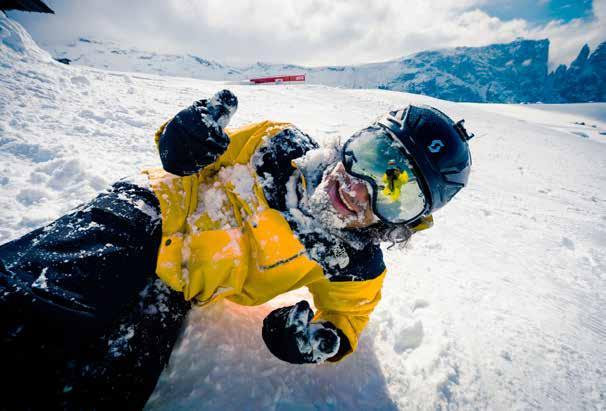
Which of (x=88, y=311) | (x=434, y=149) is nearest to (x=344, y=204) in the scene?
(x=434, y=149)

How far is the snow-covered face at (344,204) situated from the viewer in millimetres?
1651

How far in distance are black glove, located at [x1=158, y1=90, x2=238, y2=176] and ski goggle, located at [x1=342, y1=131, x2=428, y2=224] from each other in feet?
2.84

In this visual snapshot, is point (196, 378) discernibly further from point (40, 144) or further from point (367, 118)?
point (367, 118)

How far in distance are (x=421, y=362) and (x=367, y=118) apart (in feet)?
31.8

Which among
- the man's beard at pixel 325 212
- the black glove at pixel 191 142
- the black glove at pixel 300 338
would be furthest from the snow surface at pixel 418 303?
the black glove at pixel 191 142

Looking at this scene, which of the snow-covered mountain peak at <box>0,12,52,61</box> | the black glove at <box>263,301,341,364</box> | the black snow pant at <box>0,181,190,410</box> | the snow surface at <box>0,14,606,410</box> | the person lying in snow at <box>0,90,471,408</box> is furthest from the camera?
the snow-covered mountain peak at <box>0,12,52,61</box>

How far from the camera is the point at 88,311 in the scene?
1.33 metres

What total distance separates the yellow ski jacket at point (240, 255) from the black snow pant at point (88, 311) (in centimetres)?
13

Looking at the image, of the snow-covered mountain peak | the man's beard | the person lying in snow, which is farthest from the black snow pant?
the snow-covered mountain peak

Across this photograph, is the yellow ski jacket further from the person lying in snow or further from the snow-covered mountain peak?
the snow-covered mountain peak

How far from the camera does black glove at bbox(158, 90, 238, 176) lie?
176 cm

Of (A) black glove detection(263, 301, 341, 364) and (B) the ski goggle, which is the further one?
(B) the ski goggle

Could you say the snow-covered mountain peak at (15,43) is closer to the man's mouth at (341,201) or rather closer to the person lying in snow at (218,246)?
the person lying in snow at (218,246)

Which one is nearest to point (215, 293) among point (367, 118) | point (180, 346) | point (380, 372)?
point (180, 346)
